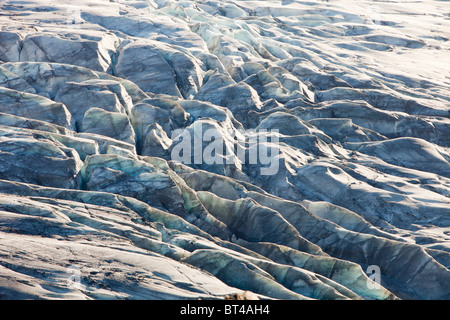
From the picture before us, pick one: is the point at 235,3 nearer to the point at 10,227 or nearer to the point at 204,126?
the point at 204,126

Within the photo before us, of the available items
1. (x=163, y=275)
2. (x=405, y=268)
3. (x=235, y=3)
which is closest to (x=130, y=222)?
(x=163, y=275)

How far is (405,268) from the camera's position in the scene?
21422 millimetres

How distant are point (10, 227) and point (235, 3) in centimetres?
4300

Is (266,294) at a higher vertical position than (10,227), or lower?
lower

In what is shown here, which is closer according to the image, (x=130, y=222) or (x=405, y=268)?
(x=130, y=222)

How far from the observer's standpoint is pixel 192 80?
35.3 meters

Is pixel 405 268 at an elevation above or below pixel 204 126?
below

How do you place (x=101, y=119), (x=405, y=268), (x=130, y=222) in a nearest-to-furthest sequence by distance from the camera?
(x=130, y=222)
(x=405, y=268)
(x=101, y=119)
